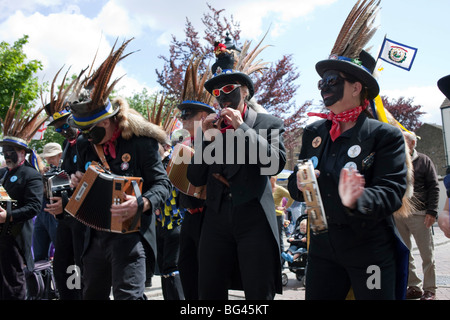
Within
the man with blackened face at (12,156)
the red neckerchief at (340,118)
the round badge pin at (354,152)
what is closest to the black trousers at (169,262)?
the man with blackened face at (12,156)

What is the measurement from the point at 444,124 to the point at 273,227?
24.5 meters

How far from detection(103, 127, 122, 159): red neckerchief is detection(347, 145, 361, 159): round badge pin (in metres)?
2.11

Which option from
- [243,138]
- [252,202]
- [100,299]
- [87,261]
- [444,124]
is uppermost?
[444,124]

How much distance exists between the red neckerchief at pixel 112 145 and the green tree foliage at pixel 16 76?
12.9 meters

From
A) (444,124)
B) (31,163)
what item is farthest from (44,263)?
(444,124)

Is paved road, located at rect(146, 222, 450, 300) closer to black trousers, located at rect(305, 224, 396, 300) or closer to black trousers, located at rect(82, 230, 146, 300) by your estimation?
black trousers, located at rect(82, 230, 146, 300)

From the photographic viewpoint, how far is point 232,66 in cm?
384

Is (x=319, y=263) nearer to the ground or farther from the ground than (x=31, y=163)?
nearer to the ground

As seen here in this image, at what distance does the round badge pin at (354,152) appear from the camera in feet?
9.06

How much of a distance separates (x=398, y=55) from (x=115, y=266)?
415cm

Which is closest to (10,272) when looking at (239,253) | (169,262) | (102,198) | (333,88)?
(169,262)
